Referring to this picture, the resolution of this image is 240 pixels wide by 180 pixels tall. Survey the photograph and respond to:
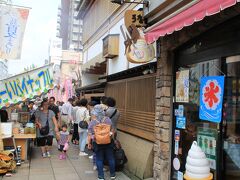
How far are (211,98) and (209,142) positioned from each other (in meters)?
0.81

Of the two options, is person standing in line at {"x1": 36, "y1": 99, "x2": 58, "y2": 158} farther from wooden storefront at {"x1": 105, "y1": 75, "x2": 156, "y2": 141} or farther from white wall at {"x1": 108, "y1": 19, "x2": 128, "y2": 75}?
white wall at {"x1": 108, "y1": 19, "x2": 128, "y2": 75}

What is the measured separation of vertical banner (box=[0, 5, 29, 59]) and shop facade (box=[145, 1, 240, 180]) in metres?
4.23

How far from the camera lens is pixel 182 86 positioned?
20.1 ft

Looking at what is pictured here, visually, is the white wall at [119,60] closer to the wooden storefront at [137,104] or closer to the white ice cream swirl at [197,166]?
the wooden storefront at [137,104]

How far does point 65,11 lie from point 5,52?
113 metres

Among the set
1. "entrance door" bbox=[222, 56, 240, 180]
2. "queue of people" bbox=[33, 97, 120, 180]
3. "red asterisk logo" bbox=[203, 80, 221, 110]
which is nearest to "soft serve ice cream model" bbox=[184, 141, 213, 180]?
"entrance door" bbox=[222, 56, 240, 180]

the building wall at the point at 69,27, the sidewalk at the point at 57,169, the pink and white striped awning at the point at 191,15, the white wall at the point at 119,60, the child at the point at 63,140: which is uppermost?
the building wall at the point at 69,27

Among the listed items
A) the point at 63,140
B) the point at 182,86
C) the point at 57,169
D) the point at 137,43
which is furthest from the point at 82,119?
the point at 182,86

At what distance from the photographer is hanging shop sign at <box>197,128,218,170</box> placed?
16.5 feet

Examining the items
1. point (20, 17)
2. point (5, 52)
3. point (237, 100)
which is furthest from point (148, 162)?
point (20, 17)

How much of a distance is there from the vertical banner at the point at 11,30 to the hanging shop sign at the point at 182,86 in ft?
15.6

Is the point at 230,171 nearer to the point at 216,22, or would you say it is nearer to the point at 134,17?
the point at 216,22

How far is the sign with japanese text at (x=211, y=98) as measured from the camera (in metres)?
4.79

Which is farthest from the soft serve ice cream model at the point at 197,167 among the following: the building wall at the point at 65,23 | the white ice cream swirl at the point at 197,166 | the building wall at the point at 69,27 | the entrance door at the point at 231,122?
the building wall at the point at 65,23
